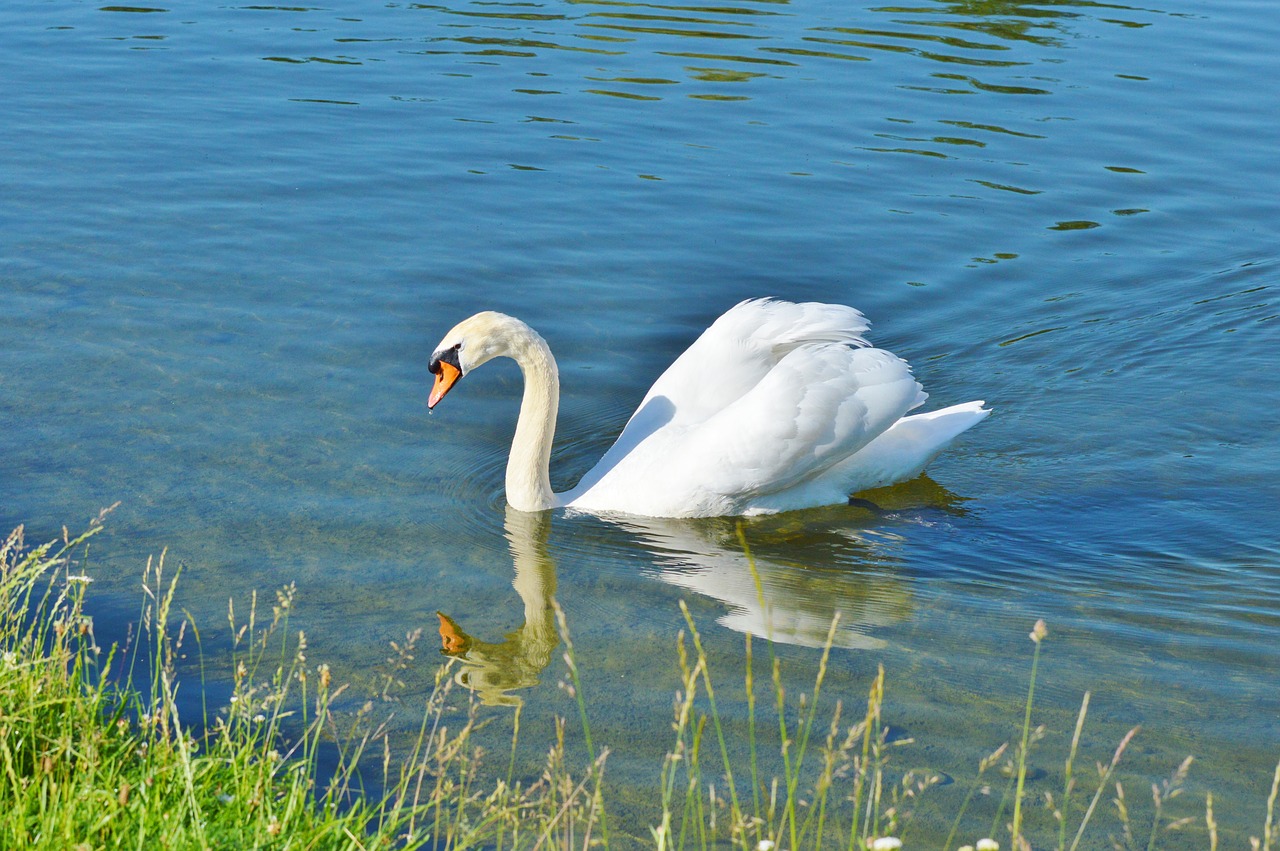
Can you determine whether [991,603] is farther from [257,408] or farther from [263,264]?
[263,264]

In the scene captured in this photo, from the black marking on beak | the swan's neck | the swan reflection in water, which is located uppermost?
the black marking on beak

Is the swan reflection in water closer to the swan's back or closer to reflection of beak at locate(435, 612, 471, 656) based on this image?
reflection of beak at locate(435, 612, 471, 656)

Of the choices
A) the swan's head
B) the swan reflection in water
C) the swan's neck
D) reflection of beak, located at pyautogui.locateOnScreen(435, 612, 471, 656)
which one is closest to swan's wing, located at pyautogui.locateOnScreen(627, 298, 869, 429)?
the swan's neck

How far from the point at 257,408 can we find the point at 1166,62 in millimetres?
11188

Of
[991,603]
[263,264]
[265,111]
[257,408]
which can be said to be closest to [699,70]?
[265,111]

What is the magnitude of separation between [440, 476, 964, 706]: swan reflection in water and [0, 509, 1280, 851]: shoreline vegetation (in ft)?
0.76

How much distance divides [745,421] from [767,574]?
0.74 m

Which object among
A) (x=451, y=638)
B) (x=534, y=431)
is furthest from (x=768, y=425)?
(x=451, y=638)

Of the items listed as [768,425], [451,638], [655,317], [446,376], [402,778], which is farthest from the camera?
[655,317]

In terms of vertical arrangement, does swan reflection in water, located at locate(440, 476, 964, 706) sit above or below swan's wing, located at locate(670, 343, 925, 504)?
below

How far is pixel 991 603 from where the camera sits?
5762 mm

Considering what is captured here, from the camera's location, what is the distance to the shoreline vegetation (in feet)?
10.5

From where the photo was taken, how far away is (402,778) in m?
3.79

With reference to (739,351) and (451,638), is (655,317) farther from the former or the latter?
(451,638)
